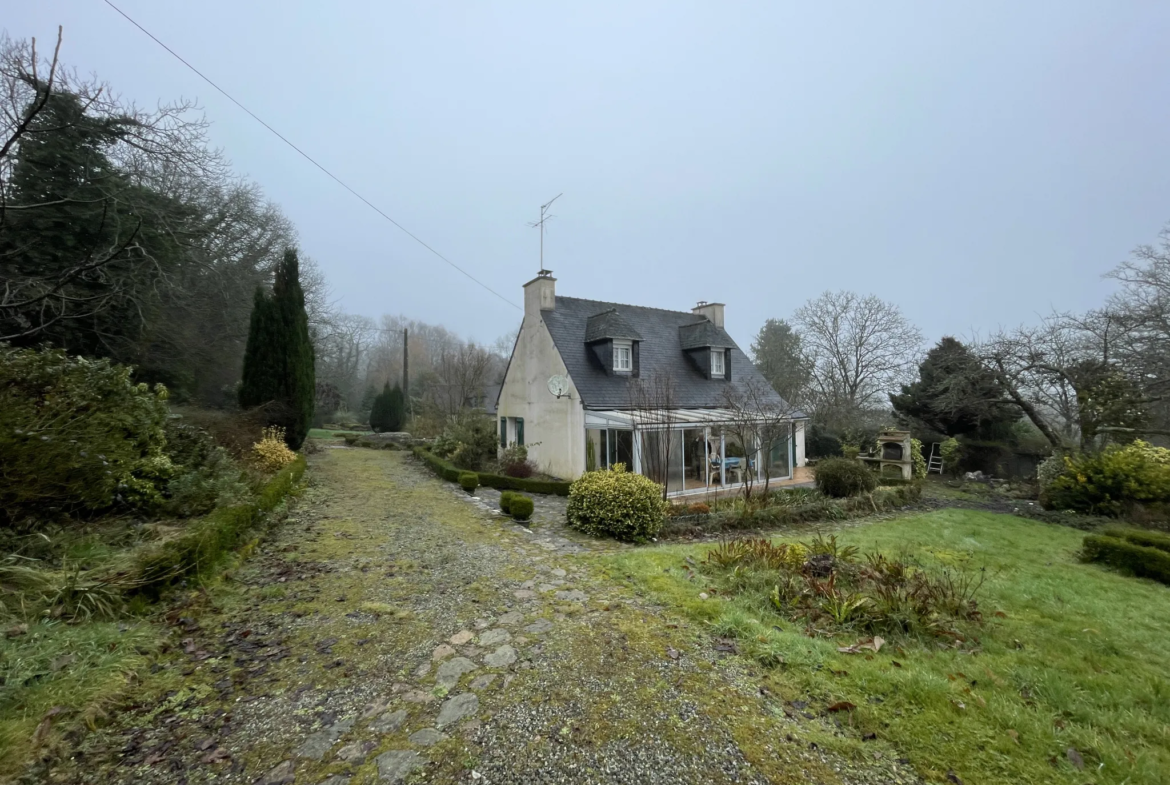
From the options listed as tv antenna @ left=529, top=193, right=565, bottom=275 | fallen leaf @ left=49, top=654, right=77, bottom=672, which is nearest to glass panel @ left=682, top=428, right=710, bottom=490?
tv antenna @ left=529, top=193, right=565, bottom=275

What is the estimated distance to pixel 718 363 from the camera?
709 inches

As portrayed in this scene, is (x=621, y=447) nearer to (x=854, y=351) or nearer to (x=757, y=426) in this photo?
(x=757, y=426)

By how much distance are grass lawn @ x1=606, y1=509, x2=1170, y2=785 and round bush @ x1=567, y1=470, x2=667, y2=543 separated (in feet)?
6.35

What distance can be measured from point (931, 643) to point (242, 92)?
1424 cm

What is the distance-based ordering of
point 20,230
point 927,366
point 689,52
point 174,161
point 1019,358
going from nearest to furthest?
1. point 174,161
2. point 20,230
3. point 1019,358
4. point 689,52
5. point 927,366

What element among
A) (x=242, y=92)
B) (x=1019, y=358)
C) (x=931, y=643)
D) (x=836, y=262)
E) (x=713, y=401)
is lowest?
(x=931, y=643)

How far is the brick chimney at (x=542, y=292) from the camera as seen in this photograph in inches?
634

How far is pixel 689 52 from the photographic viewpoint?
18625 millimetres

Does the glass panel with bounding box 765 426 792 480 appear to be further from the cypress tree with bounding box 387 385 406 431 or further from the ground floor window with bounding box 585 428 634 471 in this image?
the cypress tree with bounding box 387 385 406 431

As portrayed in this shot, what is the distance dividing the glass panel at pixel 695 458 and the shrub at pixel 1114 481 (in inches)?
379

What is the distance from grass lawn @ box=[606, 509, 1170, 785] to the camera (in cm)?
270

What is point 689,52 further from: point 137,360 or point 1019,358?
point 137,360

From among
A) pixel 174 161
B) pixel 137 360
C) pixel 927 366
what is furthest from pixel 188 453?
pixel 927 366

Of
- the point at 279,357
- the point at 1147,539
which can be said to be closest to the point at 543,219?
the point at 279,357
